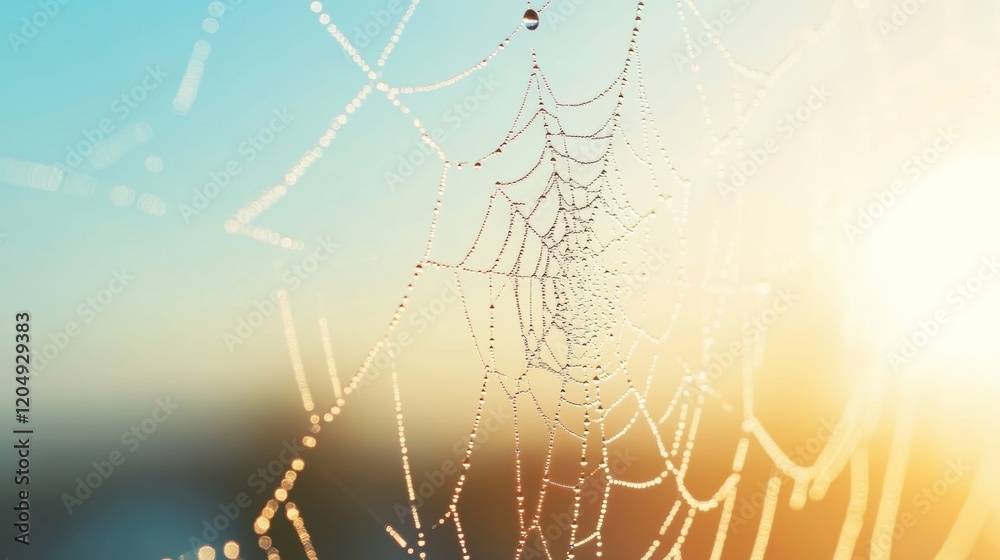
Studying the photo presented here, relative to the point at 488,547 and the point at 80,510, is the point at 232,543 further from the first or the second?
the point at 488,547

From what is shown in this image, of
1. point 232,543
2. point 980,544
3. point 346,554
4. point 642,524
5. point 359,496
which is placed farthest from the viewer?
point 980,544

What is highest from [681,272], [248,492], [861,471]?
[681,272]

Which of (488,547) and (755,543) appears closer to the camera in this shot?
(488,547)

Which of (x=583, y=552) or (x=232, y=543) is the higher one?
(x=232, y=543)

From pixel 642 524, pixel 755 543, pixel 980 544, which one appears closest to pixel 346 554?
pixel 642 524

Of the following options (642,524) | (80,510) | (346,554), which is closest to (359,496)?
(346,554)

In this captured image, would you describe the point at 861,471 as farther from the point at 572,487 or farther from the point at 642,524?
the point at 572,487

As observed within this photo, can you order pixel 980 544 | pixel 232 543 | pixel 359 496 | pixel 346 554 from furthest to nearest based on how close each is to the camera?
1. pixel 980 544
2. pixel 346 554
3. pixel 359 496
4. pixel 232 543

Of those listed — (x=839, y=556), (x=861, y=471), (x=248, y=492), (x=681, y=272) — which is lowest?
(x=839, y=556)

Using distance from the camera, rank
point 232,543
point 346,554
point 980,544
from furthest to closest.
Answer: point 980,544, point 346,554, point 232,543

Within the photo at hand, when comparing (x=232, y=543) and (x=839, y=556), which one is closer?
(x=232, y=543)
